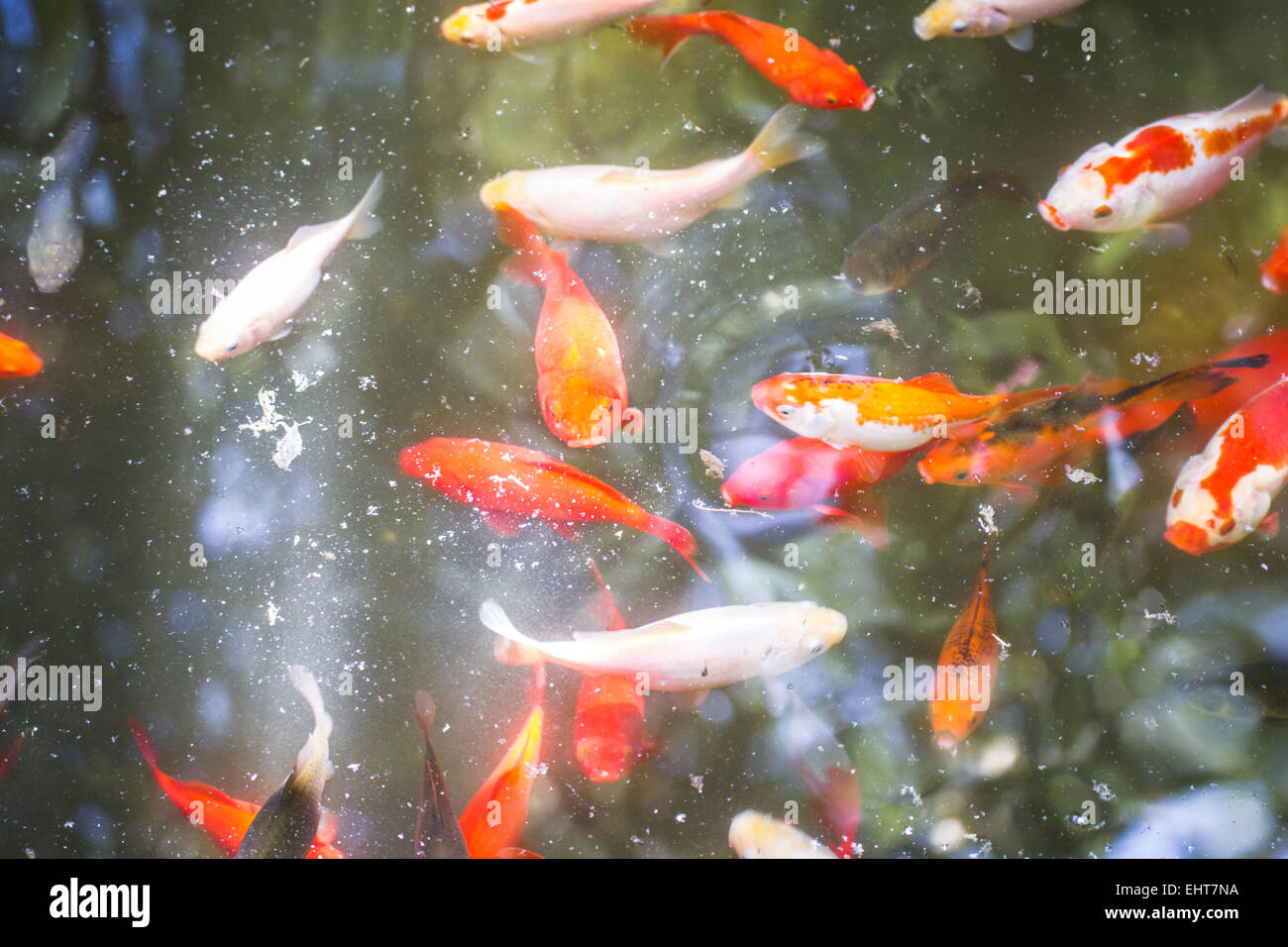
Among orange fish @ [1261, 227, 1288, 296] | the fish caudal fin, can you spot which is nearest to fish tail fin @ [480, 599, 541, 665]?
the fish caudal fin

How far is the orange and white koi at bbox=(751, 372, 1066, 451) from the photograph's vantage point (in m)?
1.29

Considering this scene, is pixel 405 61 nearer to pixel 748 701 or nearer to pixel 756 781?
pixel 748 701

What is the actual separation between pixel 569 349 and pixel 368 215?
0.49 meters

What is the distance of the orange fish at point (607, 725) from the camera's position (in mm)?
1374

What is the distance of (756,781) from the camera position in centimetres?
143

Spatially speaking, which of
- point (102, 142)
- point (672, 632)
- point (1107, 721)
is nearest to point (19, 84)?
point (102, 142)

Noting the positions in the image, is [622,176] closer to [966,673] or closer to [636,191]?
[636,191]

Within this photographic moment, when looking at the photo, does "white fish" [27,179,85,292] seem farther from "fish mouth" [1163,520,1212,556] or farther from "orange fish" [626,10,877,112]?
"fish mouth" [1163,520,1212,556]

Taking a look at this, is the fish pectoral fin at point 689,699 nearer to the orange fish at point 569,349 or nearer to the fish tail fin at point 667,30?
the orange fish at point 569,349

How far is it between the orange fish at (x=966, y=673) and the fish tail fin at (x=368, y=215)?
1.37 metres

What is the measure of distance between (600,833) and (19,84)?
6.04 ft

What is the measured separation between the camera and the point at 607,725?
1.38 m

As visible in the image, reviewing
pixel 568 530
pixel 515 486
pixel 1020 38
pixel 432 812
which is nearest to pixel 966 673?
pixel 568 530

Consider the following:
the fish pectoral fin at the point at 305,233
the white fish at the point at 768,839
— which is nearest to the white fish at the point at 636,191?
the fish pectoral fin at the point at 305,233
